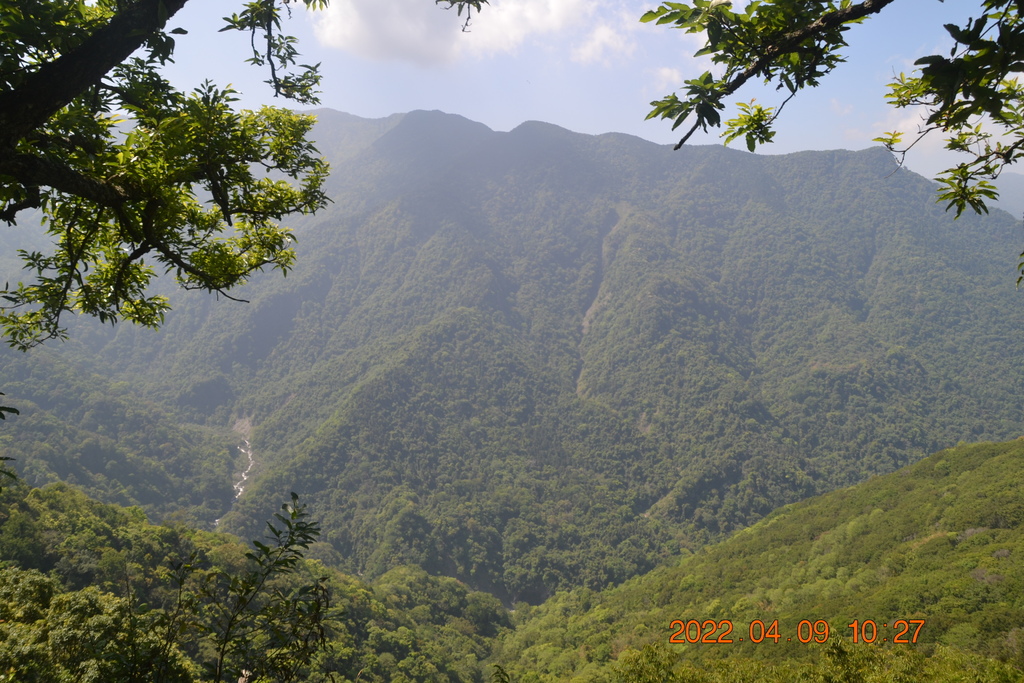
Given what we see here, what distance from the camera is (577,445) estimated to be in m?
130

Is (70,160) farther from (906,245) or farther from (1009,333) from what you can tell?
(906,245)

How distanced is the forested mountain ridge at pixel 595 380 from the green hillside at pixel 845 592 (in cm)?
2465

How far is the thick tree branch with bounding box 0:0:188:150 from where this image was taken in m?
2.48

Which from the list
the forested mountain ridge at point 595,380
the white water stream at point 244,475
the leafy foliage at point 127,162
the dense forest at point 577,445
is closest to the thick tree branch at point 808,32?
the leafy foliage at point 127,162

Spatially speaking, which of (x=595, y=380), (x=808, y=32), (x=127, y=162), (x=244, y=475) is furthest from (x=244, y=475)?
(x=808, y=32)

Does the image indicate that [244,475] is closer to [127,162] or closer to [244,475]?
[244,475]

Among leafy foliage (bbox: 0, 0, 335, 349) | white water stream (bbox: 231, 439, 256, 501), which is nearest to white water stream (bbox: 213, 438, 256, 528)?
white water stream (bbox: 231, 439, 256, 501)

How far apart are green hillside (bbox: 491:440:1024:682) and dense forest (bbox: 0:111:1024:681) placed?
0.40 m

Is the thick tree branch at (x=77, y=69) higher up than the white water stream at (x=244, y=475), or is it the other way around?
the thick tree branch at (x=77, y=69)
